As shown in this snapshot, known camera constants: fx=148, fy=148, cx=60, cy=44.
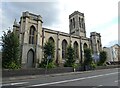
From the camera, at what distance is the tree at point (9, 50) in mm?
26572

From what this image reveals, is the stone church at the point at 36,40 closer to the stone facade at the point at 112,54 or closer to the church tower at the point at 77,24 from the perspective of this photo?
the church tower at the point at 77,24

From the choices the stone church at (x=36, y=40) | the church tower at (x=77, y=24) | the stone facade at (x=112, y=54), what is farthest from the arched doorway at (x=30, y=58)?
the stone facade at (x=112, y=54)

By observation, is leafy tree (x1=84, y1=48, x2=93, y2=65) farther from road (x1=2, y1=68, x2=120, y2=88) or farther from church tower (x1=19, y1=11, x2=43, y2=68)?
road (x1=2, y1=68, x2=120, y2=88)

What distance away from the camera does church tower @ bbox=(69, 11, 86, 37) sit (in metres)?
59.8

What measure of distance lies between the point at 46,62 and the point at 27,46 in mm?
6736

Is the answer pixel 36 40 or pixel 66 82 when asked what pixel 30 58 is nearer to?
pixel 36 40

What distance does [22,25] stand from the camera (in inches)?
1473

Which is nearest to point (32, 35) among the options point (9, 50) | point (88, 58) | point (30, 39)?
point (30, 39)

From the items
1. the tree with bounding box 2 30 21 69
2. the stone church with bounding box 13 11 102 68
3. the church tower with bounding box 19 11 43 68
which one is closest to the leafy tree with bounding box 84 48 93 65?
the stone church with bounding box 13 11 102 68

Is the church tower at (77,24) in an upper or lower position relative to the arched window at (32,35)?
upper

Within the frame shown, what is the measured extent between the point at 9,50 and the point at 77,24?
38349 mm

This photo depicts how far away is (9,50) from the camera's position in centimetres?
2705

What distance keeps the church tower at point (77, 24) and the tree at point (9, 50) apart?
3505 centimetres

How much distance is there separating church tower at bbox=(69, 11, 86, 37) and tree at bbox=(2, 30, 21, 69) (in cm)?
3505
